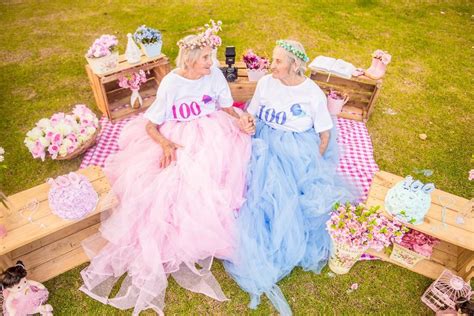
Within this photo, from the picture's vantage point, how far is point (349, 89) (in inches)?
230

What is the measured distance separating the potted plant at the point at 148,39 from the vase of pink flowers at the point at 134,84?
13.8 inches

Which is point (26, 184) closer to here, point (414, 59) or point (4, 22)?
point (4, 22)

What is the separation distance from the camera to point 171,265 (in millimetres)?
3479

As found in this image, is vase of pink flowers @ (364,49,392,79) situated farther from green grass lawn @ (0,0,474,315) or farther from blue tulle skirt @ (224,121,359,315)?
blue tulle skirt @ (224,121,359,315)

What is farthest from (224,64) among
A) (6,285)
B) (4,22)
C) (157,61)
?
(4,22)

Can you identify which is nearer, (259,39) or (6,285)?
(6,285)

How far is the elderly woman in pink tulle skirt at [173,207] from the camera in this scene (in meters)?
3.46

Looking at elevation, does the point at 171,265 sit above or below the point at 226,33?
below

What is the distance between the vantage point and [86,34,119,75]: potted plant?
477 centimetres

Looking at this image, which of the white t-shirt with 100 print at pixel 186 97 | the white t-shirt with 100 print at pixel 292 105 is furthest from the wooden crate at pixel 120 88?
the white t-shirt with 100 print at pixel 292 105

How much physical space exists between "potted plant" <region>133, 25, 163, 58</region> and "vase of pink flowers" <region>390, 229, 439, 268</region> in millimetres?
4242

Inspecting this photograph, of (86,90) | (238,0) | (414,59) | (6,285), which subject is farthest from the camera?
(238,0)

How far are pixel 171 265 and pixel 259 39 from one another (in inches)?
234

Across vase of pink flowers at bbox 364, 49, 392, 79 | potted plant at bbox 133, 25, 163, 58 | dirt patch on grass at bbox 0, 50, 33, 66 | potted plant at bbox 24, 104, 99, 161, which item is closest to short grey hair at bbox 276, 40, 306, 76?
vase of pink flowers at bbox 364, 49, 392, 79
